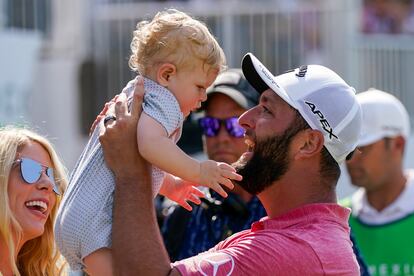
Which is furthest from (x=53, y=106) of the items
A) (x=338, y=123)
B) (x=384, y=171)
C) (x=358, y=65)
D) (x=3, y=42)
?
(x=338, y=123)

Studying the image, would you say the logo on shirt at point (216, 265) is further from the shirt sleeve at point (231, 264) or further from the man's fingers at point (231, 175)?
the man's fingers at point (231, 175)

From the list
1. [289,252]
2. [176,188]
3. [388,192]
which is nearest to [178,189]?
[176,188]

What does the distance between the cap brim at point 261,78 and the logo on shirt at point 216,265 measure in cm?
61

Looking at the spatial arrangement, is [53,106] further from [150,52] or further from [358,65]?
[150,52]

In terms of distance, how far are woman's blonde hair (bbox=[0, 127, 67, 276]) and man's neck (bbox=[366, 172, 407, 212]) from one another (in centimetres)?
308

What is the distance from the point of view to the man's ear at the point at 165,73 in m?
3.74

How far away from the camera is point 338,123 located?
3924 mm

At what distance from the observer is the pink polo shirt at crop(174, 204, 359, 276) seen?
11.8 ft

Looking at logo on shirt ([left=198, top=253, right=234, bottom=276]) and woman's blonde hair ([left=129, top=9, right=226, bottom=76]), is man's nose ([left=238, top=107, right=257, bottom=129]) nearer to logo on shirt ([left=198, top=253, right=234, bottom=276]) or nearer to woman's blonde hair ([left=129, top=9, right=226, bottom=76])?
woman's blonde hair ([left=129, top=9, right=226, bottom=76])

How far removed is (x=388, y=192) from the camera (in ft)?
23.7

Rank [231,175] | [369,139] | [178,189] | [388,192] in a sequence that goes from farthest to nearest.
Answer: [369,139]
[388,192]
[178,189]
[231,175]

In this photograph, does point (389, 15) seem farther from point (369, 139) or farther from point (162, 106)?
point (162, 106)

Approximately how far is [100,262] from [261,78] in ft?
2.84

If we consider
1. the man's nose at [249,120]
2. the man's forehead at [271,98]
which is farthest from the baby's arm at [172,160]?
the man's forehead at [271,98]
